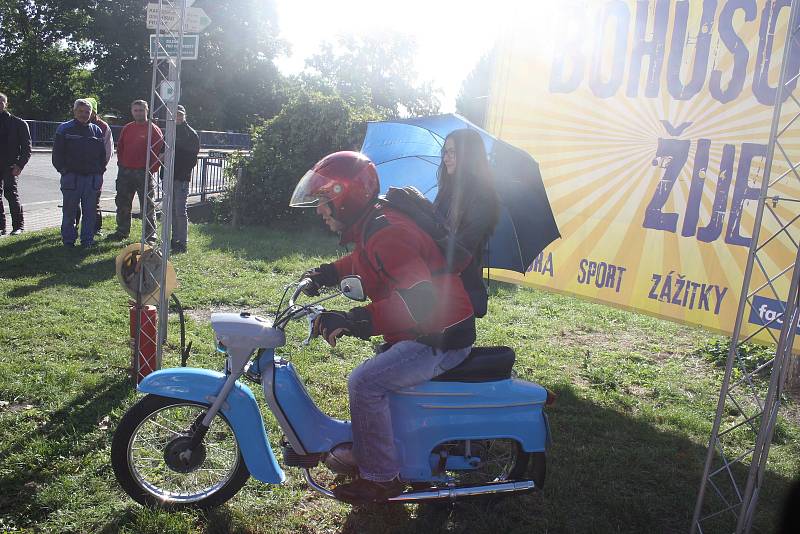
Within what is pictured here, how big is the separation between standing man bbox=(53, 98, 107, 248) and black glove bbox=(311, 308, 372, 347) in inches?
295

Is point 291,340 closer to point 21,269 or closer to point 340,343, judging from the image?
point 340,343

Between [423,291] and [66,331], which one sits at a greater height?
[423,291]

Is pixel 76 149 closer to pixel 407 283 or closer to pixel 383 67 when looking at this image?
pixel 407 283

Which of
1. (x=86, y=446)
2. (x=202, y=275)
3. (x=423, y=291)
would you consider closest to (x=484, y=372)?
(x=423, y=291)

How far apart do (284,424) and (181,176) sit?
293 inches

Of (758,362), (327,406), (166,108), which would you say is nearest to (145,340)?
(327,406)

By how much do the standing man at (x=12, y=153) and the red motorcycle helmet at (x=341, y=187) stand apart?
8.01 metres

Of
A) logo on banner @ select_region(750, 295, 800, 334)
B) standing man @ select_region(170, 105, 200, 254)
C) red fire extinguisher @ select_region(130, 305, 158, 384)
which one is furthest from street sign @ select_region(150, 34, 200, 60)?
standing man @ select_region(170, 105, 200, 254)

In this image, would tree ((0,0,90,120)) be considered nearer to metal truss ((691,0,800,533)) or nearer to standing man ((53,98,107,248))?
standing man ((53,98,107,248))

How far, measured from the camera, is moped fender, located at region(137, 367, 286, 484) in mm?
3484

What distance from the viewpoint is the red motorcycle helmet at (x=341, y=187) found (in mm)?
3270

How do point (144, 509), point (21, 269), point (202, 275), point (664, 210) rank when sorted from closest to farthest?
point (144, 509) → point (664, 210) → point (21, 269) → point (202, 275)

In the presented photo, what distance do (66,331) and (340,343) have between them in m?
2.51

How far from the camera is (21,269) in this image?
820 centimetres
